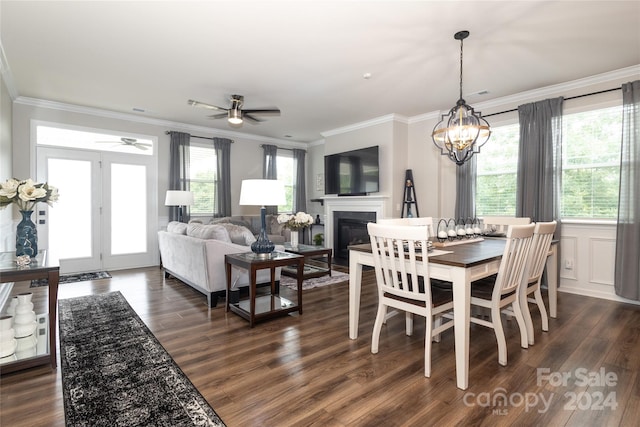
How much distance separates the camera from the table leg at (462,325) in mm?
2000

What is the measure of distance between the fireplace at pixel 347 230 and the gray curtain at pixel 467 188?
4.96 feet

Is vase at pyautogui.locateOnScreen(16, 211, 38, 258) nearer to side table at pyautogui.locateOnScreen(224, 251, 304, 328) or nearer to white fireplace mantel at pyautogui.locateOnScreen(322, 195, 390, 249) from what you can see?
side table at pyautogui.locateOnScreen(224, 251, 304, 328)

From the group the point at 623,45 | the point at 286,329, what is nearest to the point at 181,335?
the point at 286,329

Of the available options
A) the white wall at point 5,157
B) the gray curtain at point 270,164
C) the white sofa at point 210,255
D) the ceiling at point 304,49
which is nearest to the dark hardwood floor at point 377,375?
the white sofa at point 210,255

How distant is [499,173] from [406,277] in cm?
361

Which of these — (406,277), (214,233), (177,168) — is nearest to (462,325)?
(406,277)

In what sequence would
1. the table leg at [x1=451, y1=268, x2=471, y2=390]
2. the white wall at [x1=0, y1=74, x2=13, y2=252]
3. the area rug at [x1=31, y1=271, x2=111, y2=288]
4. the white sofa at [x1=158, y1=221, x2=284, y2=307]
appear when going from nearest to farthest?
1. the table leg at [x1=451, y1=268, x2=471, y2=390]
2. the white sofa at [x1=158, y1=221, x2=284, y2=307]
3. the white wall at [x1=0, y1=74, x2=13, y2=252]
4. the area rug at [x1=31, y1=271, x2=111, y2=288]

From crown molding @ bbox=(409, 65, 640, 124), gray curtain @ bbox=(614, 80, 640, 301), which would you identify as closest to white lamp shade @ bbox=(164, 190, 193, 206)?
crown molding @ bbox=(409, 65, 640, 124)

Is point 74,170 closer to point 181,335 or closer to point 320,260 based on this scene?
point 181,335

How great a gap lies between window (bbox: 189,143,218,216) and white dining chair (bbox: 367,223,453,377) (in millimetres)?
5069

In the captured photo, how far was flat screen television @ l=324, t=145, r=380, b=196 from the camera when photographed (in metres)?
5.89

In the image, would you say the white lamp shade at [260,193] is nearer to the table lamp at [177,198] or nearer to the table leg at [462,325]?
the table leg at [462,325]

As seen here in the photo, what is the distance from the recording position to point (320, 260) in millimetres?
6500

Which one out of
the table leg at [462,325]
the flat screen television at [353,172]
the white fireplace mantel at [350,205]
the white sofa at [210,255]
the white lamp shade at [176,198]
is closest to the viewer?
the table leg at [462,325]
